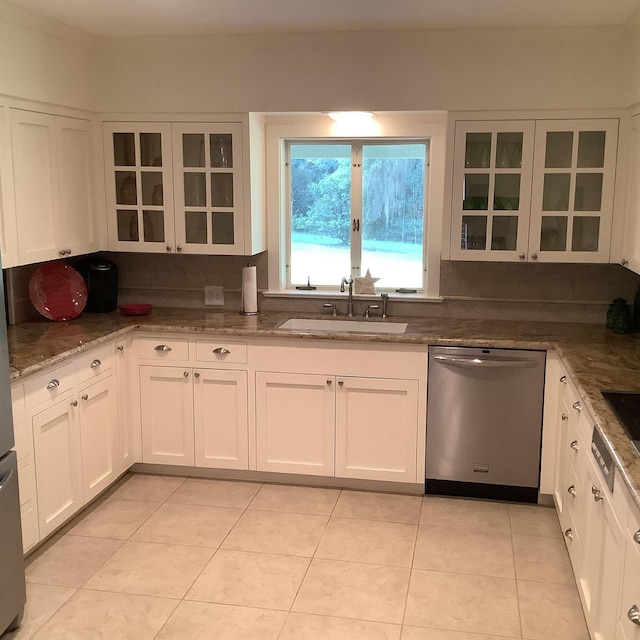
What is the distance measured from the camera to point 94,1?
10.4ft

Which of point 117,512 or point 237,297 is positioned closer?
point 117,512

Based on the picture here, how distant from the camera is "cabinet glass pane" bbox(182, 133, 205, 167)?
158 inches

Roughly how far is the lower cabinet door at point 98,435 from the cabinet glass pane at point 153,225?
882 mm

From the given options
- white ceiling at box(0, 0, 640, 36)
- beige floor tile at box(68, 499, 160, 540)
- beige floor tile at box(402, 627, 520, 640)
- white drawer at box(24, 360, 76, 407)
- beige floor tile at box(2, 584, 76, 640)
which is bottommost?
beige floor tile at box(2, 584, 76, 640)

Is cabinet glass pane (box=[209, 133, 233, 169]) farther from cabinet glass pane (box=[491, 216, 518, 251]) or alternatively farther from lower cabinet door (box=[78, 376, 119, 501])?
cabinet glass pane (box=[491, 216, 518, 251])

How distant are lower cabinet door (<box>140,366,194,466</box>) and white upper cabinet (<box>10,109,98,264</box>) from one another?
82cm

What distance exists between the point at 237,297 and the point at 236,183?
30.0 inches

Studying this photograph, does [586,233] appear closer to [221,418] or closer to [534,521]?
[534,521]

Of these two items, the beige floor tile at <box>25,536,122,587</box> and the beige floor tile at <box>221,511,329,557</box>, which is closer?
the beige floor tile at <box>25,536,122,587</box>

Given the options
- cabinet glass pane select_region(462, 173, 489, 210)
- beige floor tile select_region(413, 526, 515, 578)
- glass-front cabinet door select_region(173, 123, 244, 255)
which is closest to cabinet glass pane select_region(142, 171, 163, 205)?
glass-front cabinet door select_region(173, 123, 244, 255)

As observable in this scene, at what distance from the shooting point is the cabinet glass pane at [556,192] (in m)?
3.73

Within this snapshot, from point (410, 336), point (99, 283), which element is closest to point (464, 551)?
point (410, 336)

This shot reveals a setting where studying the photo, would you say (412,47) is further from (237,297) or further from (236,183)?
(237,297)

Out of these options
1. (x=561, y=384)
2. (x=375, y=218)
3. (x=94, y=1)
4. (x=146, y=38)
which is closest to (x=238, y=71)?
(x=146, y=38)
